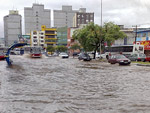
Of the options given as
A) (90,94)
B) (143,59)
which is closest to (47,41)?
(143,59)

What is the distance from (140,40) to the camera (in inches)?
1962

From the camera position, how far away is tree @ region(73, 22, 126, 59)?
139 ft

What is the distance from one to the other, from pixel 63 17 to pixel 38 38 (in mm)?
33358

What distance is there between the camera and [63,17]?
472 ft

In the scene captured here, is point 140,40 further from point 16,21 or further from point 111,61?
point 16,21

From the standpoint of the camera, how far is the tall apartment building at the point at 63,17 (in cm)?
14188

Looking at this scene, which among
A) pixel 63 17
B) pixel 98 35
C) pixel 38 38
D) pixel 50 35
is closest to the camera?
pixel 98 35

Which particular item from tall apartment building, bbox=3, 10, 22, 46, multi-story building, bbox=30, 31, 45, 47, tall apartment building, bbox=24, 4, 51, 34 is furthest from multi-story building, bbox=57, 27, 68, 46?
tall apartment building, bbox=3, 10, 22, 46

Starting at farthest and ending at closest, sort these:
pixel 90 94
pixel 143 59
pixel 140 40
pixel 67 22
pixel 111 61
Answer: pixel 67 22, pixel 140 40, pixel 143 59, pixel 111 61, pixel 90 94

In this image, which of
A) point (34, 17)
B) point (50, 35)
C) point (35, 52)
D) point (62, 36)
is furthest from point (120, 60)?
point (34, 17)

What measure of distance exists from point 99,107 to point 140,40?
44874 millimetres

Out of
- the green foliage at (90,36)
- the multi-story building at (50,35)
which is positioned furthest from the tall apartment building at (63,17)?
the green foliage at (90,36)

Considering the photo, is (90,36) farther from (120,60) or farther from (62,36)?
(62,36)

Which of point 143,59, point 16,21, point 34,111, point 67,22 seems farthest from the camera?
point 67,22
